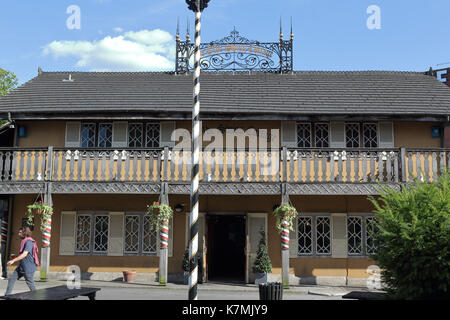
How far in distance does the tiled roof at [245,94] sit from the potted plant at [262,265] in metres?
4.54

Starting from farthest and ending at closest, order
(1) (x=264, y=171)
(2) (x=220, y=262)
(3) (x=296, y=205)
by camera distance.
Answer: (2) (x=220, y=262) < (3) (x=296, y=205) < (1) (x=264, y=171)

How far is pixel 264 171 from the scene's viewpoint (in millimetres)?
14961

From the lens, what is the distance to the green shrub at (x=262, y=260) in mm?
15195

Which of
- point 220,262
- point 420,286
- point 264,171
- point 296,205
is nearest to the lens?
point 420,286

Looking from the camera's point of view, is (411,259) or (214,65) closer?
(411,259)

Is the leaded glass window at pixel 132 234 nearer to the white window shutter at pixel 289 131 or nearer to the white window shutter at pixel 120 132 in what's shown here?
the white window shutter at pixel 120 132

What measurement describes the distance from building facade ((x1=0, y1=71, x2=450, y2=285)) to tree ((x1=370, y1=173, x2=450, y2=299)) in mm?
6497

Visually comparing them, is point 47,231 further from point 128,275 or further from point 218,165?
point 218,165

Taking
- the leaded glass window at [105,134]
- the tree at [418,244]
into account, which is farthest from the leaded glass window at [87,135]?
the tree at [418,244]

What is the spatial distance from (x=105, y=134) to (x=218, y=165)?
4697mm

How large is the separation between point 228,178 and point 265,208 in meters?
2.26
